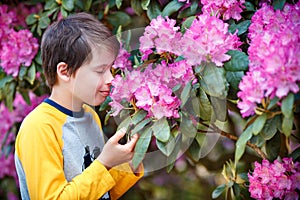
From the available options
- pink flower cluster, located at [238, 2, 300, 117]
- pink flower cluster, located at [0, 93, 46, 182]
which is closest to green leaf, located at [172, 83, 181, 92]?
pink flower cluster, located at [238, 2, 300, 117]

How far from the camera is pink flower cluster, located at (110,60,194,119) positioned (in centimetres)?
158

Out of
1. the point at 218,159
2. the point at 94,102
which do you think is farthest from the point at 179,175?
the point at 94,102

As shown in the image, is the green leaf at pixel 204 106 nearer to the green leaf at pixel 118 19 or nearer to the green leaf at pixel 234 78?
the green leaf at pixel 234 78

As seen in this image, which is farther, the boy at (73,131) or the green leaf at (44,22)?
the green leaf at (44,22)

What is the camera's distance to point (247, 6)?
1821mm

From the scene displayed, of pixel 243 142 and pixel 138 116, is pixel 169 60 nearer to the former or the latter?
pixel 138 116

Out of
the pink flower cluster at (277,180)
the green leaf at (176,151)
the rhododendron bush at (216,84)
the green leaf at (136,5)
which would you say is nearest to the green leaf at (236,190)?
the rhododendron bush at (216,84)

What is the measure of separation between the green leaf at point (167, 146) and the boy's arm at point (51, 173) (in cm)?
20

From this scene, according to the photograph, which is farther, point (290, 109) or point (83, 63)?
point (83, 63)

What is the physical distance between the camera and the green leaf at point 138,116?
63.6 inches

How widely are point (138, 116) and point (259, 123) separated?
1.24 ft

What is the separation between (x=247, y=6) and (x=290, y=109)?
574mm

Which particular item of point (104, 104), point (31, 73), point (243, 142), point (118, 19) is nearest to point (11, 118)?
point (31, 73)

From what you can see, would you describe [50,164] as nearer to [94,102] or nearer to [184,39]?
[94,102]
